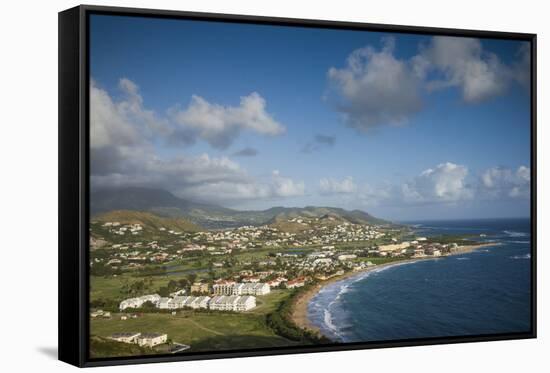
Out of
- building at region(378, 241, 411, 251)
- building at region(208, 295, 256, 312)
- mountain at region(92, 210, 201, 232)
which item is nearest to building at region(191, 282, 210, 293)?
building at region(208, 295, 256, 312)

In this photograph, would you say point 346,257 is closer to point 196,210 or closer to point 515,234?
point 196,210

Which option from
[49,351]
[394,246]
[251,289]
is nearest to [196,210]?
[251,289]

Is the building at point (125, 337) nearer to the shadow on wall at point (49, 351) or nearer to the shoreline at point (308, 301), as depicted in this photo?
the shadow on wall at point (49, 351)

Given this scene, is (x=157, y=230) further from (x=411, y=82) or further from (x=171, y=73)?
(x=411, y=82)

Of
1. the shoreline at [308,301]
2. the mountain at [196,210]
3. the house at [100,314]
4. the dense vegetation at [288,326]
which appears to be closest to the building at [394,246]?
the shoreline at [308,301]

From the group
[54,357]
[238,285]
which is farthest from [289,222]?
[54,357]

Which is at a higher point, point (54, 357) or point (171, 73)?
point (171, 73)

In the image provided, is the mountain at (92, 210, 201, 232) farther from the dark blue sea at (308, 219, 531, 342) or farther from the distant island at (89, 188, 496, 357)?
the dark blue sea at (308, 219, 531, 342)
